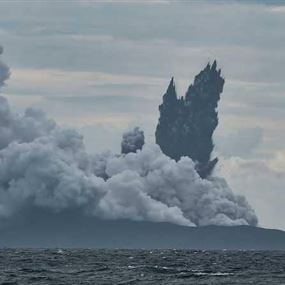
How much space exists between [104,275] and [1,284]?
2799 cm

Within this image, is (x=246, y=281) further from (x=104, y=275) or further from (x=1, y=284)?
(x=1, y=284)

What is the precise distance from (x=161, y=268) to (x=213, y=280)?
3783cm

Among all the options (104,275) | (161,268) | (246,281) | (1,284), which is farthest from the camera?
(161,268)

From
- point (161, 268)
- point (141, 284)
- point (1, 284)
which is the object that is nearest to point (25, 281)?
point (1, 284)

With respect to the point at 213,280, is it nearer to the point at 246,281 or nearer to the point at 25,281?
the point at 246,281

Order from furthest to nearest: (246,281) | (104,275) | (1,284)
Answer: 1. (104,275)
2. (246,281)
3. (1,284)

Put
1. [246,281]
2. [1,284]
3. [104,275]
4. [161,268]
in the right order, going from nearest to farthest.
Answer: [1,284] < [246,281] < [104,275] < [161,268]

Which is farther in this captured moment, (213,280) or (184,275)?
(184,275)

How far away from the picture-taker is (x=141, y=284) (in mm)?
149250

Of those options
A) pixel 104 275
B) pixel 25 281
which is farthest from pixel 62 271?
pixel 25 281

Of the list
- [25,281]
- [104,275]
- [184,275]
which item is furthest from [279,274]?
[25,281]

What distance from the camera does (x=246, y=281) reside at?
156875mm

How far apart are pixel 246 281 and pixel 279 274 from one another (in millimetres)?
22617

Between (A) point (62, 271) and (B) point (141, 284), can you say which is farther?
(A) point (62, 271)
